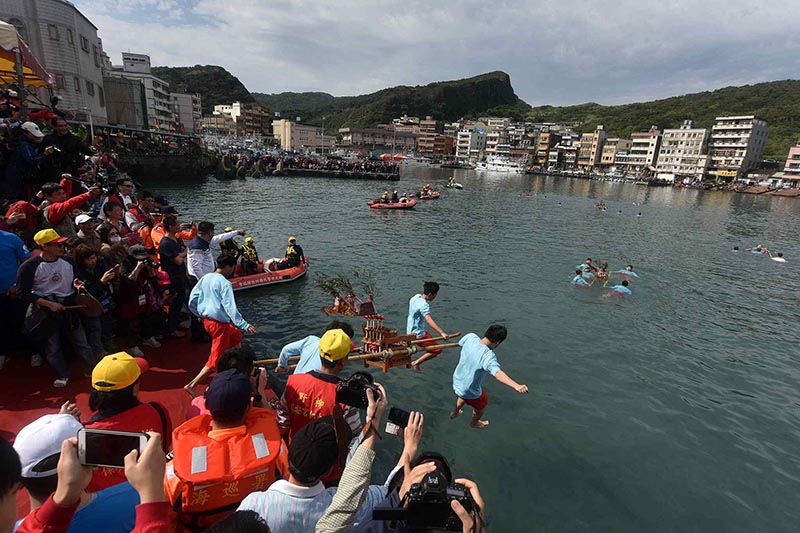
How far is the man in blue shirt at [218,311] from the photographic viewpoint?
5.63 metres

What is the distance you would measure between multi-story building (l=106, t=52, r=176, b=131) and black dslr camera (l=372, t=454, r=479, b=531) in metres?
87.0

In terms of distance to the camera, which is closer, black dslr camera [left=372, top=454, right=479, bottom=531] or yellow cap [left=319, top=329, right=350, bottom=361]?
black dslr camera [left=372, top=454, right=479, bottom=531]

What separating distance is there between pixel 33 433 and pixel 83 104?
154 ft

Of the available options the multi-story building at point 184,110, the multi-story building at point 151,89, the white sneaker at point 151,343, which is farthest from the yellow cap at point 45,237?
the multi-story building at point 184,110

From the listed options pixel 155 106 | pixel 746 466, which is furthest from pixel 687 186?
pixel 155 106

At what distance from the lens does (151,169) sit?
41.7 metres

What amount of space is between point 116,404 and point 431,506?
8.52 feet

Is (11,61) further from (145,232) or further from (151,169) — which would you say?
(151,169)

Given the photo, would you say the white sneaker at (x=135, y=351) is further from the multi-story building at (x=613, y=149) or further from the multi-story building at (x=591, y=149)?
the multi-story building at (x=591, y=149)

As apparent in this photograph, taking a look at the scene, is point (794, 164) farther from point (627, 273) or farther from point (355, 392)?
point (355, 392)

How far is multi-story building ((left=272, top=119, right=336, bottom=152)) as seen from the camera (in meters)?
133

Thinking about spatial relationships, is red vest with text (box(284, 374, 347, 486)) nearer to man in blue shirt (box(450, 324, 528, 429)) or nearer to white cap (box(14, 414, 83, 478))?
white cap (box(14, 414, 83, 478))

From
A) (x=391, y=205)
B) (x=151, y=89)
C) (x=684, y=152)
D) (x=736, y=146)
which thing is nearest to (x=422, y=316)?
(x=391, y=205)

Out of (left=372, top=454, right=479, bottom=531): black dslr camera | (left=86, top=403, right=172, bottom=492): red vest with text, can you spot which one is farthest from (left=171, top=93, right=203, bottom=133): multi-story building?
(left=372, top=454, right=479, bottom=531): black dslr camera
